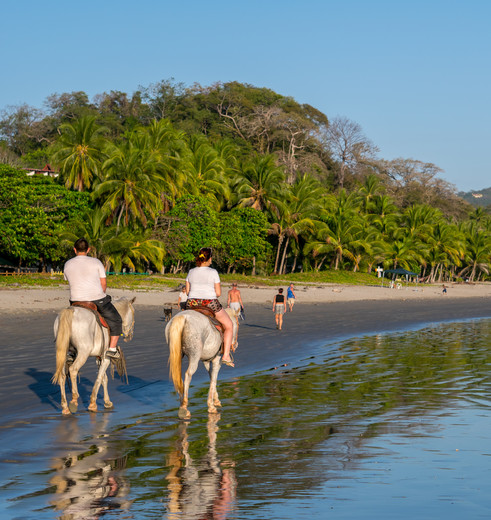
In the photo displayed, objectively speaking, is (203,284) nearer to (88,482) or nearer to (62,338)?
(62,338)

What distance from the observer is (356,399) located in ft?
37.1

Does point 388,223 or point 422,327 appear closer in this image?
point 422,327

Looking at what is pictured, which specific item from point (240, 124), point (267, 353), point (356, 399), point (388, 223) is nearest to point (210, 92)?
point (240, 124)

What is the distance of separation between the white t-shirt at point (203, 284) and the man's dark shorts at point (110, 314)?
1.09 metres

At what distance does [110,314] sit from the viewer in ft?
31.6

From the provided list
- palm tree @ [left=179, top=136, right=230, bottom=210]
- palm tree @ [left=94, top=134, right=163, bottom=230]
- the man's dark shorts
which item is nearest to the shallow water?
the man's dark shorts

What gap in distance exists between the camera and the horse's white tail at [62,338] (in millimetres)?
8898

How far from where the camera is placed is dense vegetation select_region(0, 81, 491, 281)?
49344mm

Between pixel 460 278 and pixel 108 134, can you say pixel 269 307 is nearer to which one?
pixel 108 134

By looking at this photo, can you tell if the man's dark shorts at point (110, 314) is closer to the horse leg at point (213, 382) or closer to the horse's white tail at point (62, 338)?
the horse's white tail at point (62, 338)

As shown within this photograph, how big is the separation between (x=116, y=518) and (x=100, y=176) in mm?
48972

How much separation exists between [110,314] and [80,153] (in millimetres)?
45350

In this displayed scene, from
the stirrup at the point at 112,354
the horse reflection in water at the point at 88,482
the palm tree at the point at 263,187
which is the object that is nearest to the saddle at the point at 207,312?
the stirrup at the point at 112,354

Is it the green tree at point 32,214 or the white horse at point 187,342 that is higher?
the green tree at point 32,214
